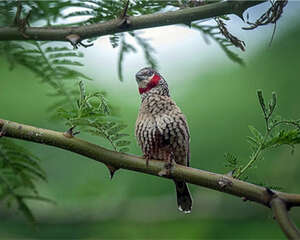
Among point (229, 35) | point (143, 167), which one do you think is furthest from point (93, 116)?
point (229, 35)

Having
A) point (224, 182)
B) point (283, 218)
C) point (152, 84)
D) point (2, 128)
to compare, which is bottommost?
point (283, 218)

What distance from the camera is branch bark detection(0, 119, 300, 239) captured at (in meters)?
1.87

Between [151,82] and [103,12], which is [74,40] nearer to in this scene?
[103,12]

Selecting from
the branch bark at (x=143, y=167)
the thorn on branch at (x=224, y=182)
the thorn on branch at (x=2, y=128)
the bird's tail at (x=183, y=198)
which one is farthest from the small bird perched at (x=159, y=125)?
the thorn on branch at (x=2, y=128)

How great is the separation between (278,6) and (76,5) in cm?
94

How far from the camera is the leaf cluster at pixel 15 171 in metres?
2.36

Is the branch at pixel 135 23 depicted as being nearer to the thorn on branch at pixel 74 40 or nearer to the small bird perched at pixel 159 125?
the thorn on branch at pixel 74 40

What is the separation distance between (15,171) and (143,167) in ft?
2.33

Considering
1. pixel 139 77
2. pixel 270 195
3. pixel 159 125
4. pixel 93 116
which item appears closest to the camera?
pixel 270 195

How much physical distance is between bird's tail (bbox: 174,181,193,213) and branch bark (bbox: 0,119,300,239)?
5.28 feet

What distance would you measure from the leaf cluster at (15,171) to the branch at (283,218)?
106 cm

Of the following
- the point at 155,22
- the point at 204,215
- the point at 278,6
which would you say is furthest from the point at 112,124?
the point at 204,215

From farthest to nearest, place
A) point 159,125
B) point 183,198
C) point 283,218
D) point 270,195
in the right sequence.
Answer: point 183,198 → point 159,125 → point 270,195 → point 283,218

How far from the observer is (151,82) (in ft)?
11.2
